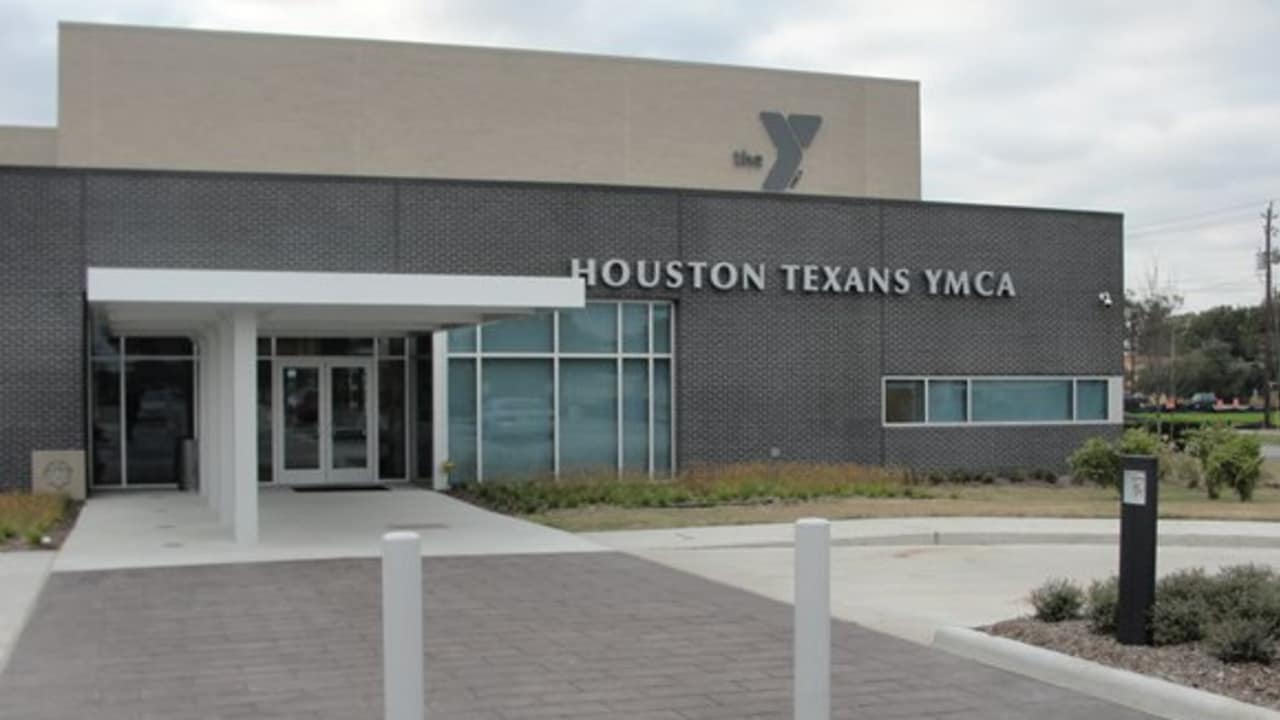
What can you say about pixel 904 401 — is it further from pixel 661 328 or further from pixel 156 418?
pixel 156 418

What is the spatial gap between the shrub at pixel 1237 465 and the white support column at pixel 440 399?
1293 cm

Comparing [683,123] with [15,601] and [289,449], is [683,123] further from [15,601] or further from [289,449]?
[15,601]

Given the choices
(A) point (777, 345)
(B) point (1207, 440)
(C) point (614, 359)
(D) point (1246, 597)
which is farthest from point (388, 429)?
(D) point (1246, 597)

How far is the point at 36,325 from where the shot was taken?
2231 cm

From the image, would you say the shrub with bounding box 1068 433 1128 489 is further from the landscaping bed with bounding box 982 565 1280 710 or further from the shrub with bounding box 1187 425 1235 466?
the landscaping bed with bounding box 982 565 1280 710

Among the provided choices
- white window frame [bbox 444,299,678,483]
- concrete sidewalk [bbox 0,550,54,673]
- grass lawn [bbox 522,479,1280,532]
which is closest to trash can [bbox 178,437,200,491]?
white window frame [bbox 444,299,678,483]

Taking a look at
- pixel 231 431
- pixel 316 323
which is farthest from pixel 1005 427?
pixel 231 431

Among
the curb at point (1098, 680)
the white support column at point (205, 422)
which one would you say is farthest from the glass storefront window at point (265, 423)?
the curb at point (1098, 680)

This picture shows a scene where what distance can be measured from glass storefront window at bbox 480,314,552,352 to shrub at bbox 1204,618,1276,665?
59.5 feet

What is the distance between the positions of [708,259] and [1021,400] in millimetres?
7659

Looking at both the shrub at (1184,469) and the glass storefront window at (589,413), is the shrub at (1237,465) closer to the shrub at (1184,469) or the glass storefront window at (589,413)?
the shrub at (1184,469)

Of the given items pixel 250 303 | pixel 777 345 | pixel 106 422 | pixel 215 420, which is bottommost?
pixel 106 422

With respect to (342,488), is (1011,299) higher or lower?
higher

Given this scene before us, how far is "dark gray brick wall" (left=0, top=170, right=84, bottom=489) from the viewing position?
2220 centimetres
